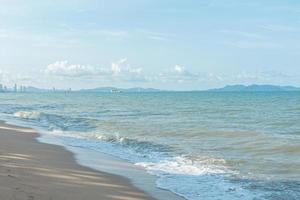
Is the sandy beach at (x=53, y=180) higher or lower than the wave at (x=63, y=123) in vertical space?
higher

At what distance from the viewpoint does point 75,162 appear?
1641 cm

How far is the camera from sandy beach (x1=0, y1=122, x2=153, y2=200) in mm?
10437

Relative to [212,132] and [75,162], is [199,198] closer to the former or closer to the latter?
[75,162]

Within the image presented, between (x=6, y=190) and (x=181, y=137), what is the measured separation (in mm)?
16852

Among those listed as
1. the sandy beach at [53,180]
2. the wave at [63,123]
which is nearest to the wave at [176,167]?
the sandy beach at [53,180]

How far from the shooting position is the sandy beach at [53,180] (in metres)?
10.4

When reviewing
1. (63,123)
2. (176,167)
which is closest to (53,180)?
(176,167)

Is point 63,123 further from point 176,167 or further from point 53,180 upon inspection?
point 53,180

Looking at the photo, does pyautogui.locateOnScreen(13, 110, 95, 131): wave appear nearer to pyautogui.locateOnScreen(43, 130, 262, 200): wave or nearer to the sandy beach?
pyautogui.locateOnScreen(43, 130, 262, 200): wave

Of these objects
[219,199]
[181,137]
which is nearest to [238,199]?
[219,199]

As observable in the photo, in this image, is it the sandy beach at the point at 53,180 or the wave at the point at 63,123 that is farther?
the wave at the point at 63,123

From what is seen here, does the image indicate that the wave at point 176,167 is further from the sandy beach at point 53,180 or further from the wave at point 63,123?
the wave at point 63,123

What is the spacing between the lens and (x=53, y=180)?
12188mm

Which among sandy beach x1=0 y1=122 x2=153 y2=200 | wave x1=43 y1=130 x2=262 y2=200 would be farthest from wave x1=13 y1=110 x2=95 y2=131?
sandy beach x1=0 y1=122 x2=153 y2=200
